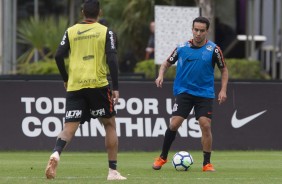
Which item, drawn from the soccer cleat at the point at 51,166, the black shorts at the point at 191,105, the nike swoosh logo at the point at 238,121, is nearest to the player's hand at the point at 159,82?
the black shorts at the point at 191,105

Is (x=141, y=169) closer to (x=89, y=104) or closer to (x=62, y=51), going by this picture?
(x=89, y=104)

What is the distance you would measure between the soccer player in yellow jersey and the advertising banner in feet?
22.9

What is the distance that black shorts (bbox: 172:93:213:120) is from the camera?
14.3 metres

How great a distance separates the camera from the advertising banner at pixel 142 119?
19156 mm

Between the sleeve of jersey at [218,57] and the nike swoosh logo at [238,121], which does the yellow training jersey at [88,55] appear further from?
the nike swoosh logo at [238,121]

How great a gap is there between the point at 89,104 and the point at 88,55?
1.88 feet

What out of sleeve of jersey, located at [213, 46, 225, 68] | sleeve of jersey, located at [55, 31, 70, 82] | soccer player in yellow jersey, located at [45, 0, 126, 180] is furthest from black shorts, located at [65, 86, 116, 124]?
sleeve of jersey, located at [213, 46, 225, 68]

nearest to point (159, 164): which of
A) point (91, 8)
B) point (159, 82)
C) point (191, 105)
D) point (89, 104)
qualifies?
point (191, 105)

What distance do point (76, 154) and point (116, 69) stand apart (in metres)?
6.78

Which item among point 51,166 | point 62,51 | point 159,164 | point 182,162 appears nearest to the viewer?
point 51,166

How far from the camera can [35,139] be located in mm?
19141

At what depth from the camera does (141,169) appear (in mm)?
14391

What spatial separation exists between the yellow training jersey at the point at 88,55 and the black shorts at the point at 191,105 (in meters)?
2.48

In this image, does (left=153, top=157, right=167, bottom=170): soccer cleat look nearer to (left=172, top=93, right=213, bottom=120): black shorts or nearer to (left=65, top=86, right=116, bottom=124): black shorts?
(left=172, top=93, right=213, bottom=120): black shorts
